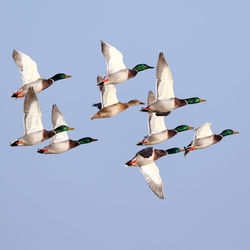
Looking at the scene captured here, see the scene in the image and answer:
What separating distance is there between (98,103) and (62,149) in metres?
3.46

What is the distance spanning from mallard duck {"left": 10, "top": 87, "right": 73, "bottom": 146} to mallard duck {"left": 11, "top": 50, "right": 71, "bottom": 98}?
3191 mm

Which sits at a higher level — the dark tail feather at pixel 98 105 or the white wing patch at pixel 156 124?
the dark tail feather at pixel 98 105

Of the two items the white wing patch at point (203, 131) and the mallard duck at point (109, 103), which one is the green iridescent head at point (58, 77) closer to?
the mallard duck at point (109, 103)

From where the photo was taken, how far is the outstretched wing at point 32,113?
1507 inches

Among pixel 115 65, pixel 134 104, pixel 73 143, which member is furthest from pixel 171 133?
pixel 73 143

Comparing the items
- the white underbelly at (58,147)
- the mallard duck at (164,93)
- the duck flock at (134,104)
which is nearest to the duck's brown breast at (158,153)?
the duck flock at (134,104)

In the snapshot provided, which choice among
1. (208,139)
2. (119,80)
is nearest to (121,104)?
(119,80)

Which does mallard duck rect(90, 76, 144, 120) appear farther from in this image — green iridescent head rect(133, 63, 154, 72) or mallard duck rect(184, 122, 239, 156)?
mallard duck rect(184, 122, 239, 156)

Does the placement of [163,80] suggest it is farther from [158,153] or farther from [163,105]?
[158,153]

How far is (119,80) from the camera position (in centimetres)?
4131

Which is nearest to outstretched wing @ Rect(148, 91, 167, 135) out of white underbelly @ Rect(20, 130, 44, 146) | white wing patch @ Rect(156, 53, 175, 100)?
white wing patch @ Rect(156, 53, 175, 100)

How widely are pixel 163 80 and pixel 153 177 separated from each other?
5452mm

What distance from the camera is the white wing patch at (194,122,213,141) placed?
40.9 metres

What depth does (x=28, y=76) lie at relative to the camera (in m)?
42.1
